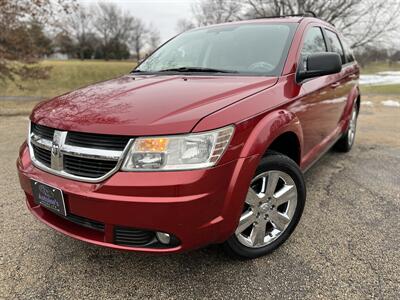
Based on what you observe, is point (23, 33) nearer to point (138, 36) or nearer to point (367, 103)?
point (367, 103)

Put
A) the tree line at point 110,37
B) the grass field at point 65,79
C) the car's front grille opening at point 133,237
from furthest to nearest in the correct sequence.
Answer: the tree line at point 110,37, the grass field at point 65,79, the car's front grille opening at point 133,237

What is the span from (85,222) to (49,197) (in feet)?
0.89

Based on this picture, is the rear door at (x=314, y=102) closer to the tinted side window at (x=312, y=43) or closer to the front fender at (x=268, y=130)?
the tinted side window at (x=312, y=43)

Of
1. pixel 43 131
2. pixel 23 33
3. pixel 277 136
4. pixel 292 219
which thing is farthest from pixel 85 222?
pixel 23 33

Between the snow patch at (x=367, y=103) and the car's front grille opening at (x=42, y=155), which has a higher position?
the car's front grille opening at (x=42, y=155)

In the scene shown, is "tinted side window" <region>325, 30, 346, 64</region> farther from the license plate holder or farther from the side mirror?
the license plate holder

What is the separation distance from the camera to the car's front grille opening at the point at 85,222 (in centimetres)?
196

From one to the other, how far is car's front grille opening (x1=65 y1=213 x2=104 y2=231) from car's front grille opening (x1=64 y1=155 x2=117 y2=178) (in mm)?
265

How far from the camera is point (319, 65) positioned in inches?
102

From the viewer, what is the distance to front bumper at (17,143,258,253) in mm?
1738

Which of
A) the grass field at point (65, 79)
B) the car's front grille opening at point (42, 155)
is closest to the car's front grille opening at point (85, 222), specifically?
the car's front grille opening at point (42, 155)

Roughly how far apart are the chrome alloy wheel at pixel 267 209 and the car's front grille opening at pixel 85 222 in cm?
82

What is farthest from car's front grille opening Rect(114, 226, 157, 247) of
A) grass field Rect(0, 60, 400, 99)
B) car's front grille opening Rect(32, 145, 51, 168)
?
grass field Rect(0, 60, 400, 99)

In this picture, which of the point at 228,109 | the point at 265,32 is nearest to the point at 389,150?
the point at 265,32
